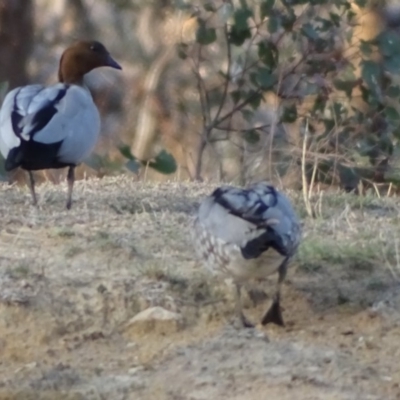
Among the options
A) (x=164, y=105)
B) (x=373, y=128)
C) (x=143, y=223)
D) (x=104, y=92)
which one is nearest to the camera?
(x=143, y=223)

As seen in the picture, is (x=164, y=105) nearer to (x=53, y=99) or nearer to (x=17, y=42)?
(x=17, y=42)

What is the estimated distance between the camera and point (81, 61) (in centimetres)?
780

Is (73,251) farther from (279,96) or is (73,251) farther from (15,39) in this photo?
(15,39)

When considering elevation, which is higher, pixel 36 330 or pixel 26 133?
pixel 26 133

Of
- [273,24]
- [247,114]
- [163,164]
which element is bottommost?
[163,164]

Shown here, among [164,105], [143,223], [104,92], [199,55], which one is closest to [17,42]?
[104,92]

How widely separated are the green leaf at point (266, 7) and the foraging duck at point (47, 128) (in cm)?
253

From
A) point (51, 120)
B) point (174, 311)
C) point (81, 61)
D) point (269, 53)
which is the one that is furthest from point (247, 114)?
point (174, 311)

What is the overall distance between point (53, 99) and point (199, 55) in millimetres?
3382

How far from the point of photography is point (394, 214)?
→ 6559 millimetres

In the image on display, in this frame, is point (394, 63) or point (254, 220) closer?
point (254, 220)

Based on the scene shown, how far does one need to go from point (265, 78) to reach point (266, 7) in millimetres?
597

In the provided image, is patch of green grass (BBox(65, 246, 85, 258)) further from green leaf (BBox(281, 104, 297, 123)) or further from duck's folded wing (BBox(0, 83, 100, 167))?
green leaf (BBox(281, 104, 297, 123))

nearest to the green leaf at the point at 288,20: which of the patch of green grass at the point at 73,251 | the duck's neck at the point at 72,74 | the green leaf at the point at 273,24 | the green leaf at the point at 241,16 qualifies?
the green leaf at the point at 273,24
